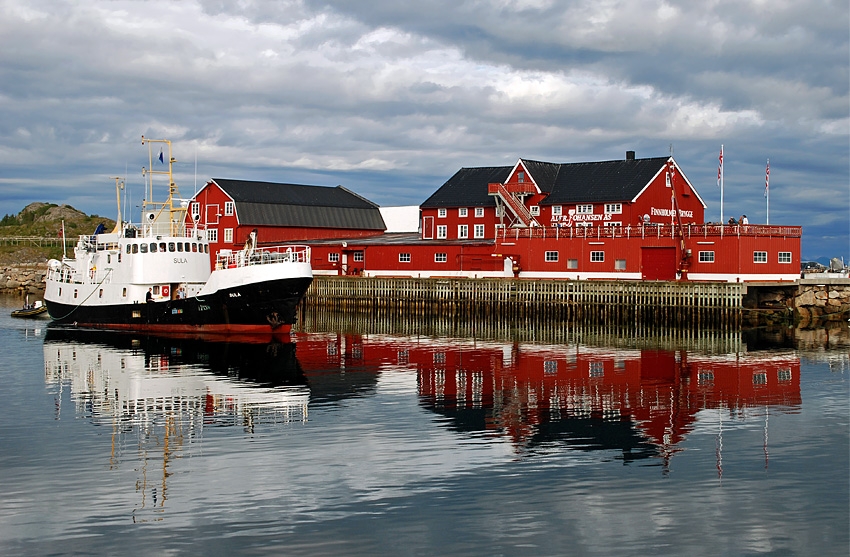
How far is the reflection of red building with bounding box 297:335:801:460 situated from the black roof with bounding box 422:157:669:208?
27456 mm

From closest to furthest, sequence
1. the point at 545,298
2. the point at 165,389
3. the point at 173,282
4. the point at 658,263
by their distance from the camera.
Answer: the point at 165,389
the point at 173,282
the point at 658,263
the point at 545,298

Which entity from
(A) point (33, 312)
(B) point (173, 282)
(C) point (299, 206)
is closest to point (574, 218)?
(C) point (299, 206)

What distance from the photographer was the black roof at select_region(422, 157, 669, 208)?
6191 centimetres

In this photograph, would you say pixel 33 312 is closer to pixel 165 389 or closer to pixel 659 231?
pixel 165 389

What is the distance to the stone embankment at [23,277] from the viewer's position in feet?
285

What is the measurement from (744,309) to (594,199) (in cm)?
1676

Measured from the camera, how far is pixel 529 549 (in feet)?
41.0

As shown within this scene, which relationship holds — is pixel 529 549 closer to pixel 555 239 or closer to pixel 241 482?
pixel 241 482

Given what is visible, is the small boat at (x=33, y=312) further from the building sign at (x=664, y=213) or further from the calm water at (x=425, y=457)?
the building sign at (x=664, y=213)

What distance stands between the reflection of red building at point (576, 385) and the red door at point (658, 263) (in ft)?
59.0

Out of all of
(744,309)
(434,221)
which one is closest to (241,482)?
(744,309)

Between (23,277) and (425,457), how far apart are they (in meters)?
83.2

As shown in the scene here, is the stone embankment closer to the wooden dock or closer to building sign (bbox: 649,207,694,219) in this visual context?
the wooden dock

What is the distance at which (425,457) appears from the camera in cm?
1714
